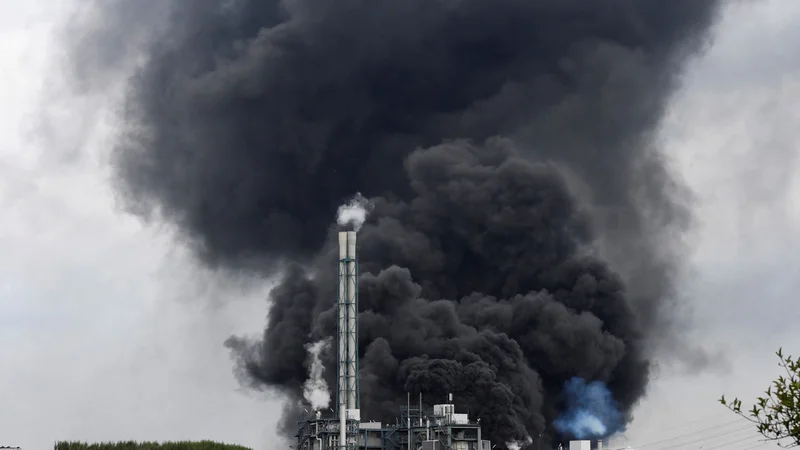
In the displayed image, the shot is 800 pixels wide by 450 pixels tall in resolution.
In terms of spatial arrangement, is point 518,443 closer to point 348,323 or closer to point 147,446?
point 348,323

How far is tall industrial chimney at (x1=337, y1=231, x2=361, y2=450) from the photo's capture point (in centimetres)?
12525

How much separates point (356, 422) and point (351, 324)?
10.5 metres

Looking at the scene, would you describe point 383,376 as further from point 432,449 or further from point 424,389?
point 432,449

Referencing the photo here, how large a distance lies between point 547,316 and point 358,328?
21.4m

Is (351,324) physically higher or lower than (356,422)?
higher

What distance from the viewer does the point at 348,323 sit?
416 feet

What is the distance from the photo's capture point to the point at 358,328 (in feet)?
440

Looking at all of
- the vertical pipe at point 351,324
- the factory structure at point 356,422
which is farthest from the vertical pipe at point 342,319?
the vertical pipe at point 351,324

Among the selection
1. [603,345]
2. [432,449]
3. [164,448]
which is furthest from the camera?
[603,345]

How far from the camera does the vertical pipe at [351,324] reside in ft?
412

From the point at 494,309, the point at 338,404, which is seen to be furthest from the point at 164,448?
the point at 494,309

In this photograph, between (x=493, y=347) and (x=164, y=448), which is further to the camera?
(x=493, y=347)

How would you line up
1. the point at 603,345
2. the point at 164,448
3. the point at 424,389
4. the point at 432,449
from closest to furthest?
1. the point at 164,448
2. the point at 432,449
3. the point at 424,389
4. the point at 603,345

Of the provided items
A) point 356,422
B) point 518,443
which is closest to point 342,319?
point 356,422
